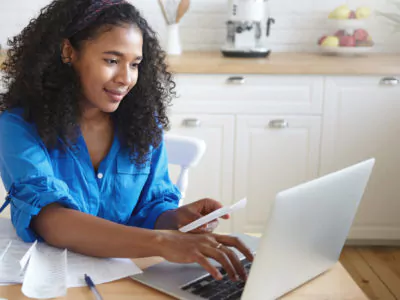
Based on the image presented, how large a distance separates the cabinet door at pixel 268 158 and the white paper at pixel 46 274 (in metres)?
1.94

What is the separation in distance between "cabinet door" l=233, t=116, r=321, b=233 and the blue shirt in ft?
4.88

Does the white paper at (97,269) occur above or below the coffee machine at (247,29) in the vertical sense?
below

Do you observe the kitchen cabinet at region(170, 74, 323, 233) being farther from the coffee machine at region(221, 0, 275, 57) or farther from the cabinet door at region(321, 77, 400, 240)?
the coffee machine at region(221, 0, 275, 57)

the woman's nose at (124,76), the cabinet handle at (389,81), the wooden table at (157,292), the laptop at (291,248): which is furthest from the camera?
the cabinet handle at (389,81)

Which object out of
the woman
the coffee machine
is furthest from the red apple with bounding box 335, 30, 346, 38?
the woman

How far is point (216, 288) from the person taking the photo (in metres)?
1.17

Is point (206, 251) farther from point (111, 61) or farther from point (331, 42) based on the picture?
point (331, 42)

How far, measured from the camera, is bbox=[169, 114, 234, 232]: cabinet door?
123 inches

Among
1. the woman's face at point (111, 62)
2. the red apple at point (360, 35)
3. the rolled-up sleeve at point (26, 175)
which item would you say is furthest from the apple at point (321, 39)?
the rolled-up sleeve at point (26, 175)

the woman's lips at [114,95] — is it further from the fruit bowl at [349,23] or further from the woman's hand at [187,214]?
the fruit bowl at [349,23]

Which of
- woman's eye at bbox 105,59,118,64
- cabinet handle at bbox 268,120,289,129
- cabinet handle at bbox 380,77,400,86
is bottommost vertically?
cabinet handle at bbox 268,120,289,129

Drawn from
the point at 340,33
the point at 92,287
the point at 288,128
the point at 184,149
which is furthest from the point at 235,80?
the point at 92,287

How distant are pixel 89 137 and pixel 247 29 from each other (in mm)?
1944

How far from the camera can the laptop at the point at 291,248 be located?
1.03 m
